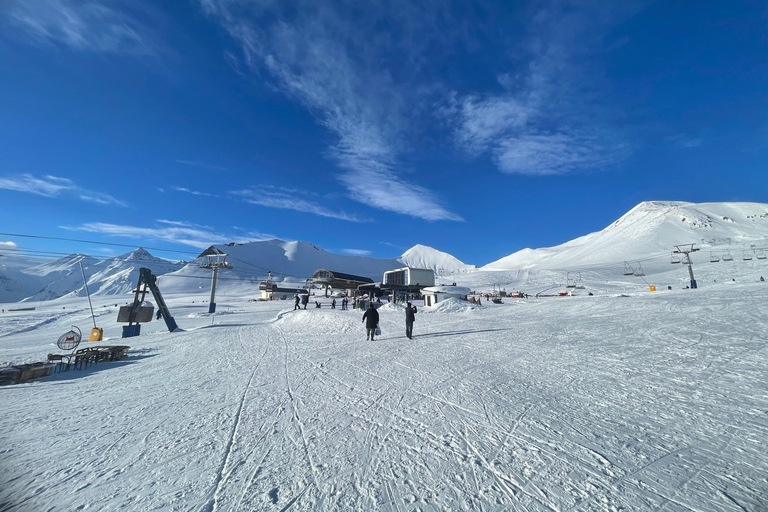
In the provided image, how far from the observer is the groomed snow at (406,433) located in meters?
3.22

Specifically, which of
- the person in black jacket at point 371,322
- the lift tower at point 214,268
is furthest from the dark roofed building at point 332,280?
the person in black jacket at point 371,322

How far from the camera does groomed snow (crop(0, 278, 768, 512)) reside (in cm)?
322

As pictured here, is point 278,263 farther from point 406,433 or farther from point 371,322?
point 406,433

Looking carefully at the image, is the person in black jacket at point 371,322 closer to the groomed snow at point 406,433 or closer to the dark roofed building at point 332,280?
A: the groomed snow at point 406,433

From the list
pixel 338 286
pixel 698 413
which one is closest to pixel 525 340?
pixel 698 413

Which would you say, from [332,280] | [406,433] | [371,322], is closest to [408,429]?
[406,433]

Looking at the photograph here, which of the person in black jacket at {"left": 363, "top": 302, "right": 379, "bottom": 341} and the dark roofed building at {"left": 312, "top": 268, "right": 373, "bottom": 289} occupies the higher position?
the dark roofed building at {"left": 312, "top": 268, "right": 373, "bottom": 289}

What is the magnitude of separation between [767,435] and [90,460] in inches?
380

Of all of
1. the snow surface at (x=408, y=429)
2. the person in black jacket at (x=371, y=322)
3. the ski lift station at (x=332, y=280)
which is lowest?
the snow surface at (x=408, y=429)

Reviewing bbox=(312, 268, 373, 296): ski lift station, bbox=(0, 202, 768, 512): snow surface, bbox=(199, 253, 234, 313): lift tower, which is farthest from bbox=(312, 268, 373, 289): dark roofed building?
bbox=(0, 202, 768, 512): snow surface

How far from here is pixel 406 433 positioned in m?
4.61

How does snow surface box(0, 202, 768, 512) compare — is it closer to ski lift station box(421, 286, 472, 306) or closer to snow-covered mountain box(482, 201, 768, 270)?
ski lift station box(421, 286, 472, 306)

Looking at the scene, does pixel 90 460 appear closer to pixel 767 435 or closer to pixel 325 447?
pixel 325 447

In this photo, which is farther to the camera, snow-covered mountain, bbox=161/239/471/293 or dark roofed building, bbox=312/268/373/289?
snow-covered mountain, bbox=161/239/471/293
